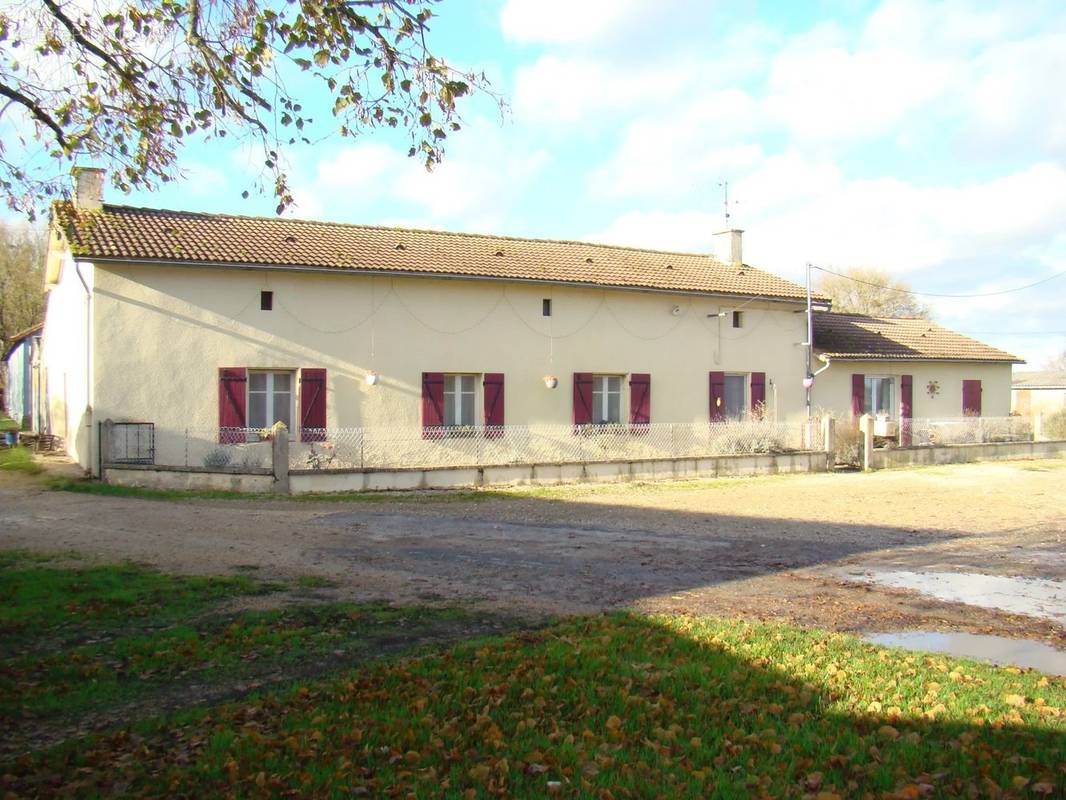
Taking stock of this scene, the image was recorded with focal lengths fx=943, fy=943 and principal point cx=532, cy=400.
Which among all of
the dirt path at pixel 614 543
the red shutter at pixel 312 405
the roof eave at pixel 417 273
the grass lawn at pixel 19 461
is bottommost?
the dirt path at pixel 614 543

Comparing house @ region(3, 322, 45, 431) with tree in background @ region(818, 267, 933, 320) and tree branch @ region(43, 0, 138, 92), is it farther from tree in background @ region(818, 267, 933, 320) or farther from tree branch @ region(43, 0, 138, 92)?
tree in background @ region(818, 267, 933, 320)

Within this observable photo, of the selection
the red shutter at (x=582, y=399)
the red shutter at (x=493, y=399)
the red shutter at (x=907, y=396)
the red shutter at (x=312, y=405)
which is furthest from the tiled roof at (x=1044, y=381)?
the red shutter at (x=312, y=405)

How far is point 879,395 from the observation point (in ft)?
84.4

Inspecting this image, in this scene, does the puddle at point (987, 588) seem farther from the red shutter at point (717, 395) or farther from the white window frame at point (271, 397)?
the red shutter at point (717, 395)

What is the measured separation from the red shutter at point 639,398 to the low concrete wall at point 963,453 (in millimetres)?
5167

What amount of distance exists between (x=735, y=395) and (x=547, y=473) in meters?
7.63

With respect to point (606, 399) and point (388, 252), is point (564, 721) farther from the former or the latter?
point (606, 399)

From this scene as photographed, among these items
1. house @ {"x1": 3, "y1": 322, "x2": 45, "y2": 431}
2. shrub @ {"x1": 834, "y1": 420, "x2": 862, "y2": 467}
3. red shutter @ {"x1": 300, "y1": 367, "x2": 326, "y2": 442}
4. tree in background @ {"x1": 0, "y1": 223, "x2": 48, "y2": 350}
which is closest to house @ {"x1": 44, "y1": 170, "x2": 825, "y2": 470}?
red shutter @ {"x1": 300, "y1": 367, "x2": 326, "y2": 442}

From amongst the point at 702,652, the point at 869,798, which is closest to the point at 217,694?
the point at 702,652

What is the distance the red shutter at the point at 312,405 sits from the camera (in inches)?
685

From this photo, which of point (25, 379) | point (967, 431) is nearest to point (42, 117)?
point (967, 431)

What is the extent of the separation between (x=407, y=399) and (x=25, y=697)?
13.6 m

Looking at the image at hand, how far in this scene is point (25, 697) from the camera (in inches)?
199

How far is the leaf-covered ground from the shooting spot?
397cm
